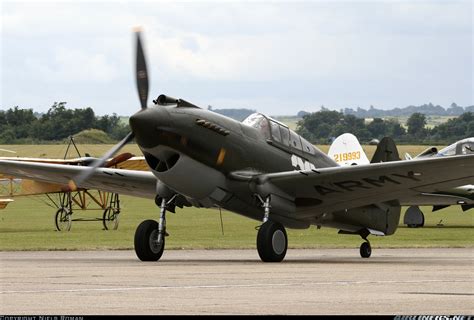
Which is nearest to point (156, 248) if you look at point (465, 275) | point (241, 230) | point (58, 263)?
point (58, 263)

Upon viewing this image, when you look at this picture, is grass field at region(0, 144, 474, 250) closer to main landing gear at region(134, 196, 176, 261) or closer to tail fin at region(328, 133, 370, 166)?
tail fin at region(328, 133, 370, 166)

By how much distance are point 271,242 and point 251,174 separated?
1.55 meters

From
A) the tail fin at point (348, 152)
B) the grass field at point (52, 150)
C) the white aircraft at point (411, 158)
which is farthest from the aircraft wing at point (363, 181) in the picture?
the grass field at point (52, 150)

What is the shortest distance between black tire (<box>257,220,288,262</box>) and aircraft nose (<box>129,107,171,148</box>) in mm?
2533

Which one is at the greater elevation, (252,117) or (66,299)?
(252,117)

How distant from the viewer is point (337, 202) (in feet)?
71.6

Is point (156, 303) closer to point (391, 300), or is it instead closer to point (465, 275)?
point (391, 300)

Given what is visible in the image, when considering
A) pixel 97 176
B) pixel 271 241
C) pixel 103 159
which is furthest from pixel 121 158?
pixel 271 241

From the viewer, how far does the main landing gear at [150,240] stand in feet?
66.8

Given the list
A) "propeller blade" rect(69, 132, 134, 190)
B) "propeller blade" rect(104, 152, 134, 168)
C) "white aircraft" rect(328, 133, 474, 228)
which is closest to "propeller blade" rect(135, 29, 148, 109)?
"propeller blade" rect(69, 132, 134, 190)

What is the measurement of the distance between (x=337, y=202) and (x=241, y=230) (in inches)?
A: 478

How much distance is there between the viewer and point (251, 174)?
20641 mm

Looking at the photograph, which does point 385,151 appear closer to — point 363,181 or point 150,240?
point 363,181

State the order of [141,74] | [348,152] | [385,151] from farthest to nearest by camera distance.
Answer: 1. [348,152]
2. [385,151]
3. [141,74]
